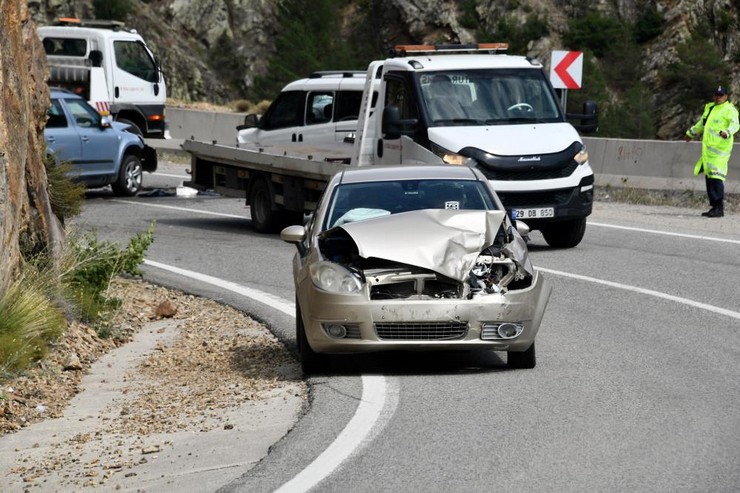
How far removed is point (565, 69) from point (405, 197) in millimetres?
14524

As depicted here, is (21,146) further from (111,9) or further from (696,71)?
(111,9)

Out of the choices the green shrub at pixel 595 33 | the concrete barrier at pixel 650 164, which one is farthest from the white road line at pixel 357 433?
the green shrub at pixel 595 33

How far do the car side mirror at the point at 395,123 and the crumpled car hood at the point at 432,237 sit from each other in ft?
22.0

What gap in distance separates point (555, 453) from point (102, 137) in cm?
1800

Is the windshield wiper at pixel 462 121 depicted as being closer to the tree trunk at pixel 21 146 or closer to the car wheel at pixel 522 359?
the tree trunk at pixel 21 146

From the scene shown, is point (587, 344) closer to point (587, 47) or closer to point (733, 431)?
point (733, 431)

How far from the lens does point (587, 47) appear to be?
4959 centimetres

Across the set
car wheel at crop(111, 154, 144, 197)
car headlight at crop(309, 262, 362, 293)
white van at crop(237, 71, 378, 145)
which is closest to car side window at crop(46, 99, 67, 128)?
car wheel at crop(111, 154, 144, 197)

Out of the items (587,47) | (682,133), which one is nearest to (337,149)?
(682,133)

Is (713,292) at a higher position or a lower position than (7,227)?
lower

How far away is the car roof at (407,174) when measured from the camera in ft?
36.3

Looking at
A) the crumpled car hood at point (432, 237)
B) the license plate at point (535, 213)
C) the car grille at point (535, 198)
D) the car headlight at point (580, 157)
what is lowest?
the license plate at point (535, 213)

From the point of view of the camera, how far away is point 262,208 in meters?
19.6

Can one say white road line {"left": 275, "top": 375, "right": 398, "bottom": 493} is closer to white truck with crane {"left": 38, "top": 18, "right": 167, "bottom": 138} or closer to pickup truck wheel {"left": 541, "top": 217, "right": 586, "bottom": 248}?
pickup truck wheel {"left": 541, "top": 217, "right": 586, "bottom": 248}
